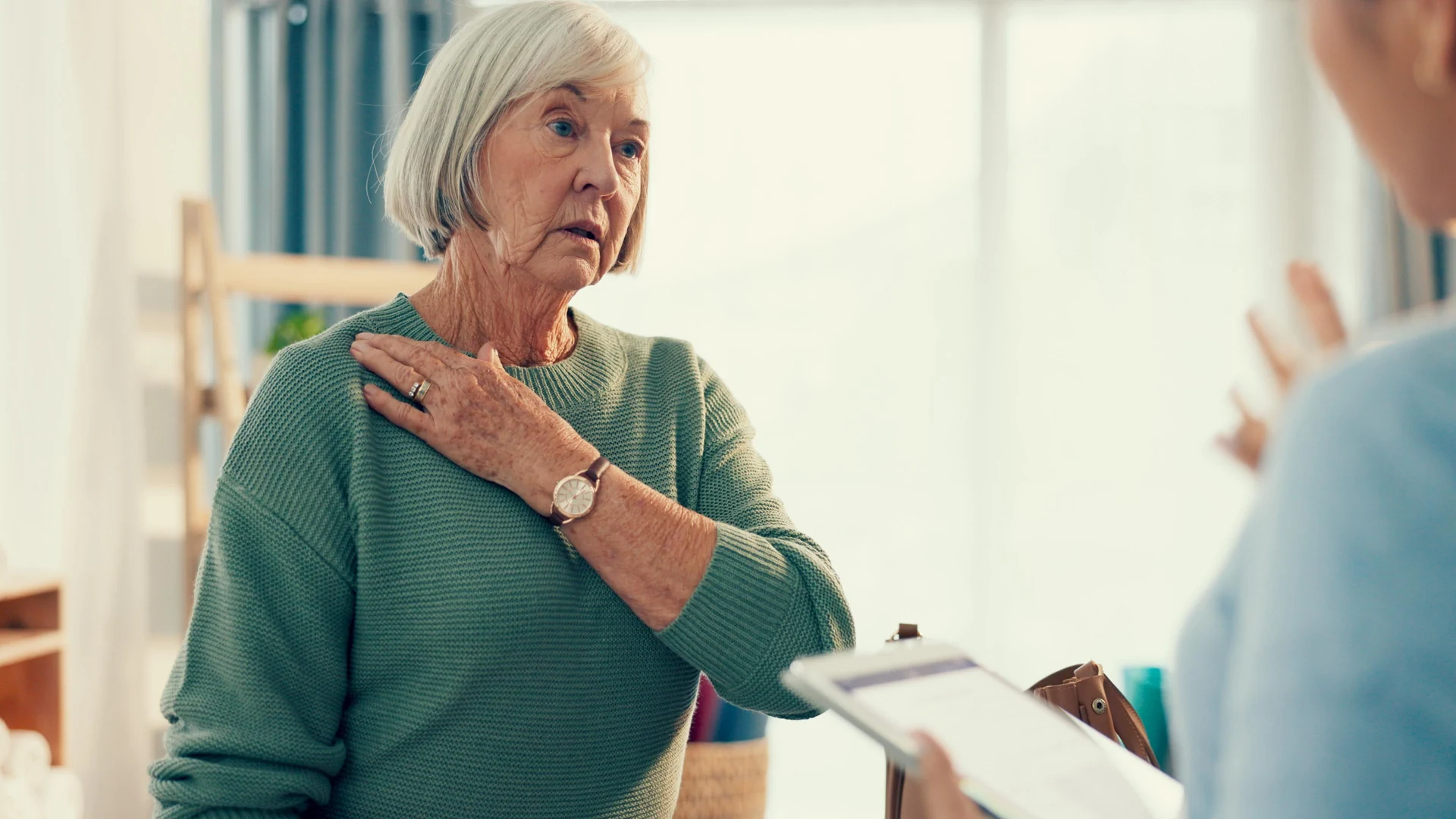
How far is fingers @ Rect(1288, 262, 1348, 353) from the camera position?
0.61m

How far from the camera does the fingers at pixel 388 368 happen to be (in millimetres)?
1044

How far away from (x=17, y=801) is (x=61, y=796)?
0.14 meters

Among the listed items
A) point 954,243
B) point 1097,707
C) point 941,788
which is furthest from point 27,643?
point 954,243

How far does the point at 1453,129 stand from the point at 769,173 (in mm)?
3058

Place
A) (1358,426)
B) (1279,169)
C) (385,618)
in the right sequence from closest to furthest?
(1358,426)
(385,618)
(1279,169)

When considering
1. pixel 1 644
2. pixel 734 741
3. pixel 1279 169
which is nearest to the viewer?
pixel 1 644

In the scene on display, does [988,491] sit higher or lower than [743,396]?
lower

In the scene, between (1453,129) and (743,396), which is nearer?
(1453,129)

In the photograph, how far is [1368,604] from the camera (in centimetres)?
40

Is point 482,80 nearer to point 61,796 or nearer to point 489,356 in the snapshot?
point 489,356

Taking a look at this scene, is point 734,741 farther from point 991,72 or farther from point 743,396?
point 991,72

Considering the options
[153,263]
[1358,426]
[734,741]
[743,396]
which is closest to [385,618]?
[1358,426]

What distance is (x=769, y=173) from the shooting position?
3.44 metres

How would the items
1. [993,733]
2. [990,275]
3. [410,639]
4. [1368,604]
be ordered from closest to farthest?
[1368,604] → [993,733] → [410,639] → [990,275]
